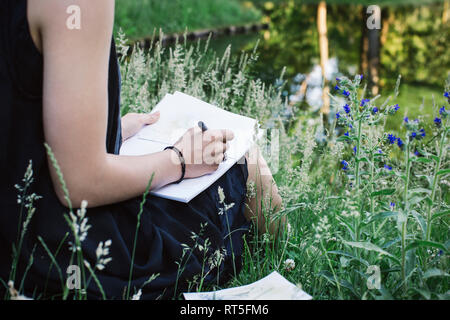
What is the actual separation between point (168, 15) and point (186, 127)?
8.16 m

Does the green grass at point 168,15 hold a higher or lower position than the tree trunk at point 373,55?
higher

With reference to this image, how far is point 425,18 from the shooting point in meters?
16.7

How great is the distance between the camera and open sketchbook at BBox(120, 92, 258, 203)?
1.90 m

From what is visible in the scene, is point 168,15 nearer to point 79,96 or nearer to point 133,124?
point 133,124

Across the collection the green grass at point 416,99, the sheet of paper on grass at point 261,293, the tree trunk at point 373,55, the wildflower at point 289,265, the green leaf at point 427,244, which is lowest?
the wildflower at point 289,265

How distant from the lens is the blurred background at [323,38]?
26.1ft

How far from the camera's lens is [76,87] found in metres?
1.25

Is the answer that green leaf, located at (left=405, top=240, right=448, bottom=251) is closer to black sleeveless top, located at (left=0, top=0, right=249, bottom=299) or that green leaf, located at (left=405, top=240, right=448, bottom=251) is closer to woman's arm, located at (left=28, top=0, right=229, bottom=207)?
black sleeveless top, located at (left=0, top=0, right=249, bottom=299)

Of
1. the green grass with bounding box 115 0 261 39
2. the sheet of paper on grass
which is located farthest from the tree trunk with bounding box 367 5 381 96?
the sheet of paper on grass

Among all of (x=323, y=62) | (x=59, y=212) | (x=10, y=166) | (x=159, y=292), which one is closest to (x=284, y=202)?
(x=159, y=292)

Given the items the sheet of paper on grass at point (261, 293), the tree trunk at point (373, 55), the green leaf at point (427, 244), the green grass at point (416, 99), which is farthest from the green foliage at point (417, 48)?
the sheet of paper on grass at point (261, 293)

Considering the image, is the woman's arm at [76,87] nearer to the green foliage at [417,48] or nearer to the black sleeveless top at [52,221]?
the black sleeveless top at [52,221]

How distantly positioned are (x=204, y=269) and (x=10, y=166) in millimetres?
800

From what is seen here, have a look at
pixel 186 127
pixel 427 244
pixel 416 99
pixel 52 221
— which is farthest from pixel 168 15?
pixel 427 244
